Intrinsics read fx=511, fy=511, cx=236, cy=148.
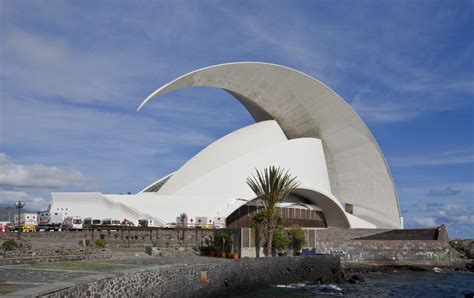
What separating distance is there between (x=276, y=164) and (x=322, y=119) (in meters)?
8.05

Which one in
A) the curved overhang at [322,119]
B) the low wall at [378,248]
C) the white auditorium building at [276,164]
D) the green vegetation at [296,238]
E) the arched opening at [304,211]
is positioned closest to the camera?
the green vegetation at [296,238]

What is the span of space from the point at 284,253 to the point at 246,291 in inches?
299

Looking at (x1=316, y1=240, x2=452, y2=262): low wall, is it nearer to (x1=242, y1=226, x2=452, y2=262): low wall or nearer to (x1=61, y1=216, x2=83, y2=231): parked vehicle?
(x1=242, y1=226, x2=452, y2=262): low wall

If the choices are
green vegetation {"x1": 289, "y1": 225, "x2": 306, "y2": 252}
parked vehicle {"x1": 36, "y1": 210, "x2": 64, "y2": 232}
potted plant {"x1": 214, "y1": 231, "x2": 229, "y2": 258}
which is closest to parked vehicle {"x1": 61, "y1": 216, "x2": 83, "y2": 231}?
parked vehicle {"x1": 36, "y1": 210, "x2": 64, "y2": 232}

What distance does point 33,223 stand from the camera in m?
32.8

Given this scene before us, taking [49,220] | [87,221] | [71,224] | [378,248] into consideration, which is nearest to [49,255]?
[71,224]

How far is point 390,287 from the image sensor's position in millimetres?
24453

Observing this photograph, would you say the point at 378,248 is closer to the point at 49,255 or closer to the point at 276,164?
the point at 276,164

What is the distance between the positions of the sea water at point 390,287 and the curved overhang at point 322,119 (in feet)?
59.4

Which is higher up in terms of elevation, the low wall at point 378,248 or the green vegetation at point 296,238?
the green vegetation at point 296,238

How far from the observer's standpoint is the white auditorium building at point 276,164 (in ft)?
113

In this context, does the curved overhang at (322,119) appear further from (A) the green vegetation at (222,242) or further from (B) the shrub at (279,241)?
(B) the shrub at (279,241)

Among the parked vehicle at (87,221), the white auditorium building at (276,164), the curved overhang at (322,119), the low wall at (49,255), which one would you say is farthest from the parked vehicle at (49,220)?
the low wall at (49,255)

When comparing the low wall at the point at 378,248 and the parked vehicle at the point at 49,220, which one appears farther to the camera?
the low wall at the point at 378,248
